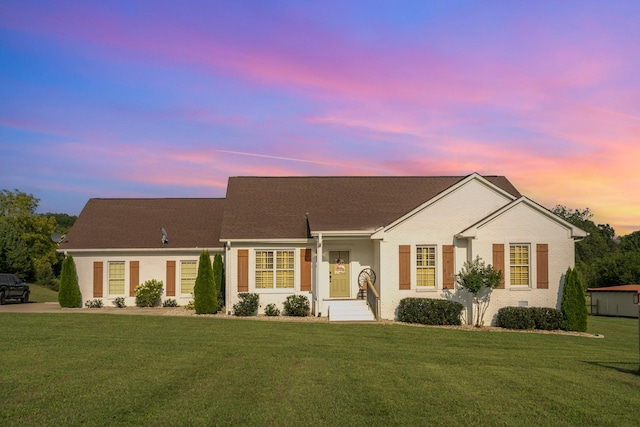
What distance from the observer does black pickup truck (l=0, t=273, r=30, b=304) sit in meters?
31.1

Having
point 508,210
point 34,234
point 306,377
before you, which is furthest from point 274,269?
point 34,234

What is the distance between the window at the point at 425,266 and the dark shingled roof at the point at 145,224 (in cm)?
1048

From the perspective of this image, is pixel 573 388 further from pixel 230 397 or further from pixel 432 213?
pixel 432 213

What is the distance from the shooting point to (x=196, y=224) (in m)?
31.1

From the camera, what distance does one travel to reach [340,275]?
25719 mm

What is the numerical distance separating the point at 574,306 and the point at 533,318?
1.59 m

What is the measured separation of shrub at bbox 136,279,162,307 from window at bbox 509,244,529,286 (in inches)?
626

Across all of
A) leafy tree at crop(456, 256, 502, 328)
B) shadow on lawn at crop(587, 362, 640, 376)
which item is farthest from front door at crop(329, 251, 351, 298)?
shadow on lawn at crop(587, 362, 640, 376)

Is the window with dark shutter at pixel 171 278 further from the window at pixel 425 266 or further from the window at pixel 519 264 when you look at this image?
the window at pixel 519 264

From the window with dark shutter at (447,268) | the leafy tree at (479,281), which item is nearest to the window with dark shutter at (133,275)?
the window with dark shutter at (447,268)

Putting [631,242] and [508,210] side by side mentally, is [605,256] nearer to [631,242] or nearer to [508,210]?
[631,242]

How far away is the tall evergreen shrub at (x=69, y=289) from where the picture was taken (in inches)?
1091

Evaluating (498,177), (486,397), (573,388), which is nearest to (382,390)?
(486,397)

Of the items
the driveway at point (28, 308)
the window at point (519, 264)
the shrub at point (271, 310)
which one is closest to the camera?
the window at point (519, 264)
